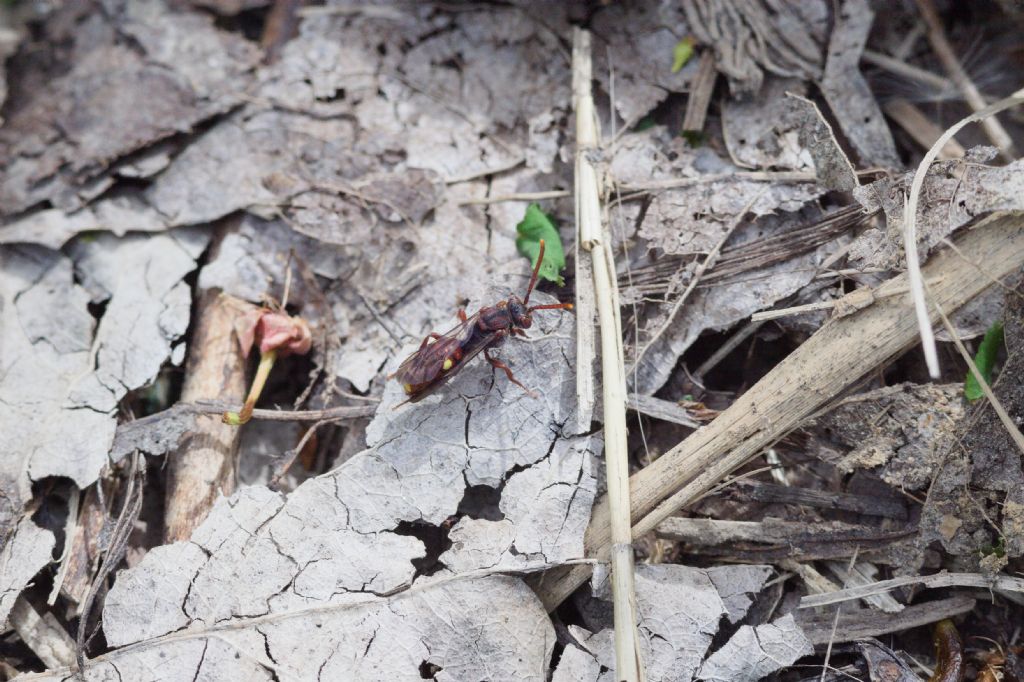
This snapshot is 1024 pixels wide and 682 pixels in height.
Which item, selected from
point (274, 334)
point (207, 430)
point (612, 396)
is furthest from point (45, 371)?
point (612, 396)

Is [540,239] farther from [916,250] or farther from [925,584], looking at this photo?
[925,584]

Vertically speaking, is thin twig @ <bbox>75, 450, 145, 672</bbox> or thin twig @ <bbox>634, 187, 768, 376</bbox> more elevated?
thin twig @ <bbox>634, 187, 768, 376</bbox>

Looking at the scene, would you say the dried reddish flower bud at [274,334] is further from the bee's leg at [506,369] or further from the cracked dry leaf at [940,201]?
the cracked dry leaf at [940,201]

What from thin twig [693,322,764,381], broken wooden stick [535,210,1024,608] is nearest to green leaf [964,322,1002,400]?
broken wooden stick [535,210,1024,608]

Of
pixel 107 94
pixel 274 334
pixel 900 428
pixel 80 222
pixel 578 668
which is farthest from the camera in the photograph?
pixel 107 94

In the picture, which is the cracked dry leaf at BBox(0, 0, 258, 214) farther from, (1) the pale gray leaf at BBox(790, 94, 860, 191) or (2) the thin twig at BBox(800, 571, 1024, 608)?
(2) the thin twig at BBox(800, 571, 1024, 608)

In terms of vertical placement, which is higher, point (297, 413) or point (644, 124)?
point (644, 124)

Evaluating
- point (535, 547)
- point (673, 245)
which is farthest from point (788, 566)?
point (673, 245)

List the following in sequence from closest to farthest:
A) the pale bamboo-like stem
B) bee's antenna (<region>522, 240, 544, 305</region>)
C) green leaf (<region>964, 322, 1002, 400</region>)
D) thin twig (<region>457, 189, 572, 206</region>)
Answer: the pale bamboo-like stem, green leaf (<region>964, 322, 1002, 400</region>), bee's antenna (<region>522, 240, 544, 305</region>), thin twig (<region>457, 189, 572, 206</region>)
